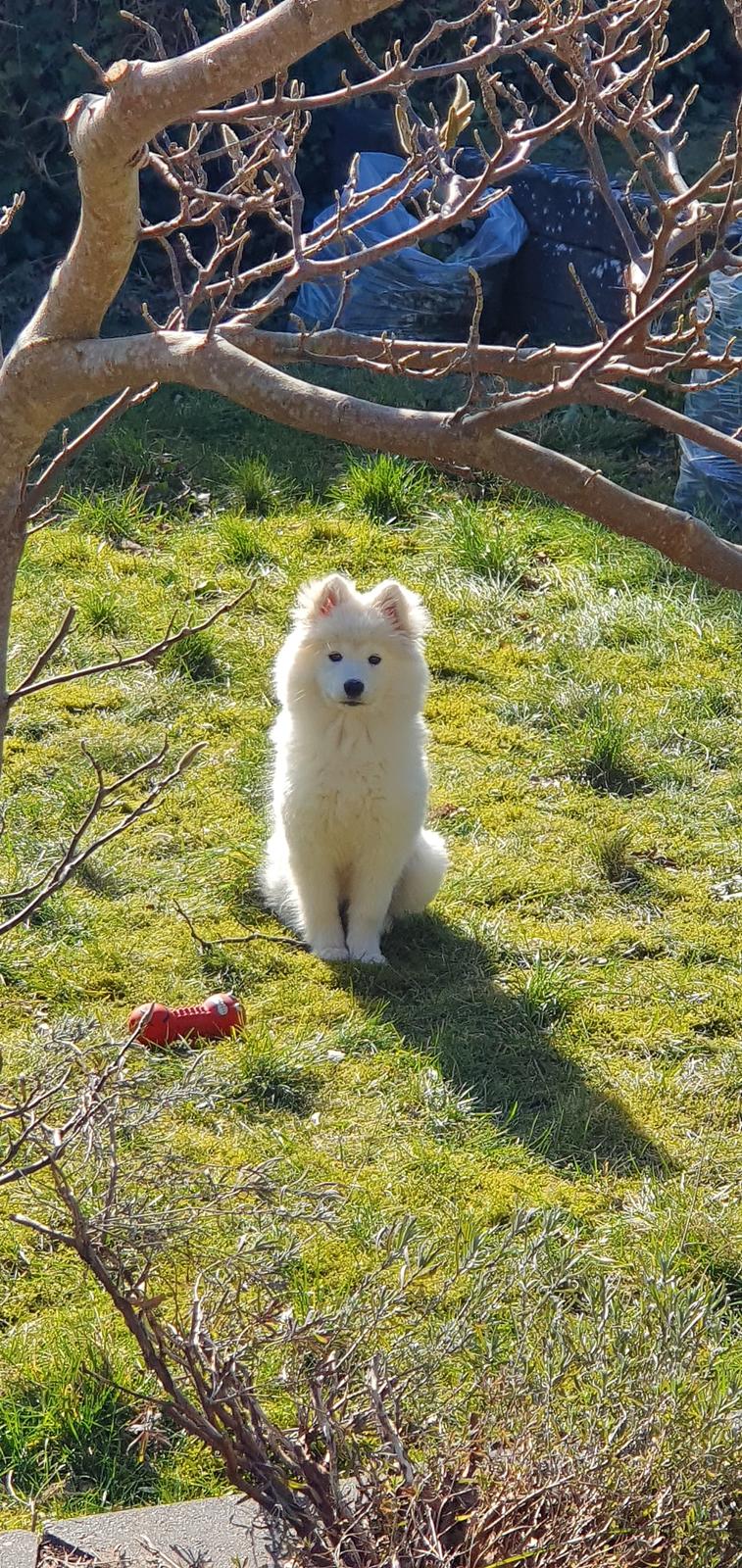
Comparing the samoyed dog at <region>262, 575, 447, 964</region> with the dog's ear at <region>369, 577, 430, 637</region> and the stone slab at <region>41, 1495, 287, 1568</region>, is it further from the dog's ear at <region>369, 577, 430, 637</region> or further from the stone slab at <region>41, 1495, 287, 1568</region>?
the stone slab at <region>41, 1495, 287, 1568</region>

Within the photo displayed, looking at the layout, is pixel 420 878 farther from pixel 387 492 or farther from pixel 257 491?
pixel 257 491

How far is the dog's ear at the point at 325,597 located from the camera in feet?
14.9

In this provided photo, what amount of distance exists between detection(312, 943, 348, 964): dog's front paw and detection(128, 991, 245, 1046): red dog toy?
0.45 m

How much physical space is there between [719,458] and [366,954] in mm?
3174

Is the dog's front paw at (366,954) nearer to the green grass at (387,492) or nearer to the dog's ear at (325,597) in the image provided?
the dog's ear at (325,597)

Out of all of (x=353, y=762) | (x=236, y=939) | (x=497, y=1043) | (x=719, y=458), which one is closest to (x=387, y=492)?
(x=719, y=458)

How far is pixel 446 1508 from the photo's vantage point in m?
2.26

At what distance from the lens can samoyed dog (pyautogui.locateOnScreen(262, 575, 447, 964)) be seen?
4500mm

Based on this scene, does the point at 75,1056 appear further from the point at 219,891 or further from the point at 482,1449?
the point at 219,891

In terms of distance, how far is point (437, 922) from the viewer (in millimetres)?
4754

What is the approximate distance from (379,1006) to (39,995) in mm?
884

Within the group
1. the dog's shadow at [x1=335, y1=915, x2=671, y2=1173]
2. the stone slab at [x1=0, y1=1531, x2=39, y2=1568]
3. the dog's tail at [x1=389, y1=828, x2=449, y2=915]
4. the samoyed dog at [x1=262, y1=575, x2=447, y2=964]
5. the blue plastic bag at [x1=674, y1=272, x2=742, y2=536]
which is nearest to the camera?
the stone slab at [x1=0, y1=1531, x2=39, y2=1568]

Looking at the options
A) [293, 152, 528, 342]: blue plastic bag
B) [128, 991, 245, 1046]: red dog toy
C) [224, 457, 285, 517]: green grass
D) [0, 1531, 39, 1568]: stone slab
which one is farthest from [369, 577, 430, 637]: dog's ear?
[293, 152, 528, 342]: blue plastic bag

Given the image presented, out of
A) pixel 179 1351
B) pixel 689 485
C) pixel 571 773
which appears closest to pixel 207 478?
pixel 689 485
